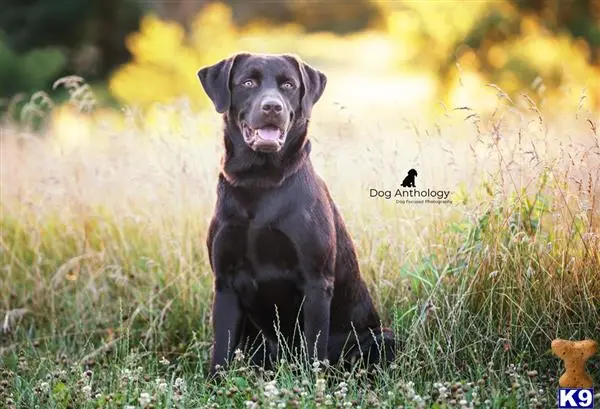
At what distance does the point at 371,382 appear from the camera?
3873mm

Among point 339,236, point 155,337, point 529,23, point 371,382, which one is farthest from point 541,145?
point 529,23

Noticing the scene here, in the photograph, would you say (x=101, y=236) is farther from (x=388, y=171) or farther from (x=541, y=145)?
(x=541, y=145)

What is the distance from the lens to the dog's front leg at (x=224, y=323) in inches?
149

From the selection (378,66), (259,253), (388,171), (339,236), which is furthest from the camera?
(378,66)

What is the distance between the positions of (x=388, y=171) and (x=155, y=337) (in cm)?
153

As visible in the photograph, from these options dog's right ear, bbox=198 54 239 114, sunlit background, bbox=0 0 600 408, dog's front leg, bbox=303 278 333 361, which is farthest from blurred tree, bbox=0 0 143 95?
dog's front leg, bbox=303 278 333 361

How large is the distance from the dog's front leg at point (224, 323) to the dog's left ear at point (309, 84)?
2.72 ft

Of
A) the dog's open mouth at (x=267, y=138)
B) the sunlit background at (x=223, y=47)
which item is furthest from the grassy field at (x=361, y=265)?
the sunlit background at (x=223, y=47)

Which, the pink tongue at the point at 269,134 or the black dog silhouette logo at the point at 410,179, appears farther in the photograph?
the black dog silhouette logo at the point at 410,179

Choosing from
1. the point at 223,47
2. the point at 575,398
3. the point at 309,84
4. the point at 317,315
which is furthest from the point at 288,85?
the point at 223,47

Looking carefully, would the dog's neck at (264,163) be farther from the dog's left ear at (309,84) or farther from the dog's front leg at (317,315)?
the dog's front leg at (317,315)

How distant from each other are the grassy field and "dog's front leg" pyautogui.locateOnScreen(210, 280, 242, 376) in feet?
0.33

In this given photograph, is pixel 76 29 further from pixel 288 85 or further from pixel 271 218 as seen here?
pixel 271 218

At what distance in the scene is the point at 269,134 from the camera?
11.9 ft
